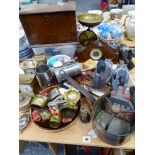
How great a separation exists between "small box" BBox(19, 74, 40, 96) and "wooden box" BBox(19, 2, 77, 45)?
28 cm

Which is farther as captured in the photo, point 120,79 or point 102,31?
point 102,31

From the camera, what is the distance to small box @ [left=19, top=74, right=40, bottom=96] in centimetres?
92

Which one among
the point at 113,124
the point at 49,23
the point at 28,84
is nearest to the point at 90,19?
the point at 49,23

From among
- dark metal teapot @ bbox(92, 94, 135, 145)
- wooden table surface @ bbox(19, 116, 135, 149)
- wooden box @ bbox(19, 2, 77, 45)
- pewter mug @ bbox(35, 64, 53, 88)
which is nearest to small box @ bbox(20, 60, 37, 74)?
pewter mug @ bbox(35, 64, 53, 88)

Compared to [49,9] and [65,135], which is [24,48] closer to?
[49,9]

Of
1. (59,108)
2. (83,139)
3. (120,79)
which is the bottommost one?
(83,139)
